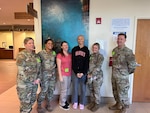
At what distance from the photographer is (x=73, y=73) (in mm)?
3139

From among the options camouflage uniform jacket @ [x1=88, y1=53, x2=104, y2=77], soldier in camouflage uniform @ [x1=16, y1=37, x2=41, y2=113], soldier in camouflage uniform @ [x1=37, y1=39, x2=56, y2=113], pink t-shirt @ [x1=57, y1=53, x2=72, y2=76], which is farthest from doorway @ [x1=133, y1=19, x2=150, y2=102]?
soldier in camouflage uniform @ [x1=16, y1=37, x2=41, y2=113]

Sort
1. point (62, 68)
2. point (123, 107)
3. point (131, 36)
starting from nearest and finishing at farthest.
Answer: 1. point (123, 107)
2. point (62, 68)
3. point (131, 36)

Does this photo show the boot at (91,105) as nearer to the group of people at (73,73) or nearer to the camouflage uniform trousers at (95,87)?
the group of people at (73,73)

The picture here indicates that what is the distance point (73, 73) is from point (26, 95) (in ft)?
3.48

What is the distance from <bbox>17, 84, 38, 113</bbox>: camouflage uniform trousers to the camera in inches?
94.2

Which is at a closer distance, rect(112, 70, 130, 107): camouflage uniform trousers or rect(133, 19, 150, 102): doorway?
rect(112, 70, 130, 107): camouflage uniform trousers

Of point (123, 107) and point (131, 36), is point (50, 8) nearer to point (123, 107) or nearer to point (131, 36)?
point (131, 36)

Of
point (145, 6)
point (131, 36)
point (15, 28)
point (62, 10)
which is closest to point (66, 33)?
point (62, 10)

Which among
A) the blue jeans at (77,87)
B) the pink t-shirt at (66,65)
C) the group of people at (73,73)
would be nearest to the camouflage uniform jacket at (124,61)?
the group of people at (73,73)

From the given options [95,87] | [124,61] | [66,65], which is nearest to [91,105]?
[95,87]

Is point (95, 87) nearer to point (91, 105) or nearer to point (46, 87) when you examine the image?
point (91, 105)

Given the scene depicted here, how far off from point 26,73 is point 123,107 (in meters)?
1.89

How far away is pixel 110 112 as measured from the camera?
10.2 feet

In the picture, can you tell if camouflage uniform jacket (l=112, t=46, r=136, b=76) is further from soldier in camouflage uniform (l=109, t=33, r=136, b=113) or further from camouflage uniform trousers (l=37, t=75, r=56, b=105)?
camouflage uniform trousers (l=37, t=75, r=56, b=105)
